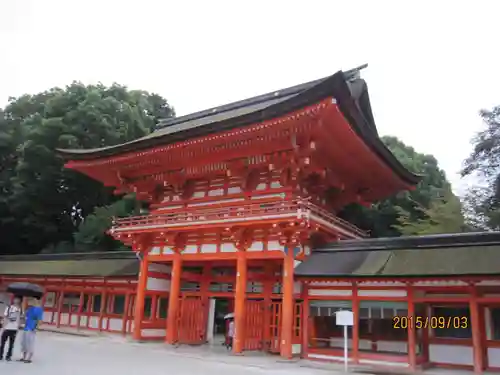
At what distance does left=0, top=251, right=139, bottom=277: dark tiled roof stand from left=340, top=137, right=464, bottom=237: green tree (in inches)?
583

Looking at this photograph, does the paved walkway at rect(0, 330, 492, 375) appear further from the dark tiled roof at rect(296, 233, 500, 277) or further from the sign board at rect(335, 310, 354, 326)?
the dark tiled roof at rect(296, 233, 500, 277)

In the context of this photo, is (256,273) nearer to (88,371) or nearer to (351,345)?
(351,345)

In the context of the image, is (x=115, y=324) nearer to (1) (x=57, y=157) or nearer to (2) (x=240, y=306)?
(2) (x=240, y=306)

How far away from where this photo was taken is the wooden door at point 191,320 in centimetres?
1591

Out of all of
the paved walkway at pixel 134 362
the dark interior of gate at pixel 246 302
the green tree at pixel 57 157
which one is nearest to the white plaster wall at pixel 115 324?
the dark interior of gate at pixel 246 302

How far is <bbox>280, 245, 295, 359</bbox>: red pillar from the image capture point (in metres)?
13.0

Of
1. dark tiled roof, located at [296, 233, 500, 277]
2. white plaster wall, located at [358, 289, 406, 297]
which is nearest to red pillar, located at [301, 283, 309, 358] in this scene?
dark tiled roof, located at [296, 233, 500, 277]

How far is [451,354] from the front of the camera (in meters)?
12.0

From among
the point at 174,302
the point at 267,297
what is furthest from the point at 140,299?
the point at 267,297

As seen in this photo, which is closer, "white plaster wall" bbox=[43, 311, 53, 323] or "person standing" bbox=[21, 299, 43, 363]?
"person standing" bbox=[21, 299, 43, 363]

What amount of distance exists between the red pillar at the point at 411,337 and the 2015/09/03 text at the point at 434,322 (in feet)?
0.55

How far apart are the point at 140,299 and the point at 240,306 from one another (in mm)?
4682

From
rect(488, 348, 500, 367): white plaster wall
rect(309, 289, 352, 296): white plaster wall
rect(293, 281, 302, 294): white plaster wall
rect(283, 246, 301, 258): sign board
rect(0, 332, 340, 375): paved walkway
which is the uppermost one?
rect(283, 246, 301, 258): sign board

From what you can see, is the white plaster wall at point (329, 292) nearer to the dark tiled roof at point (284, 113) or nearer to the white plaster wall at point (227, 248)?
the white plaster wall at point (227, 248)
